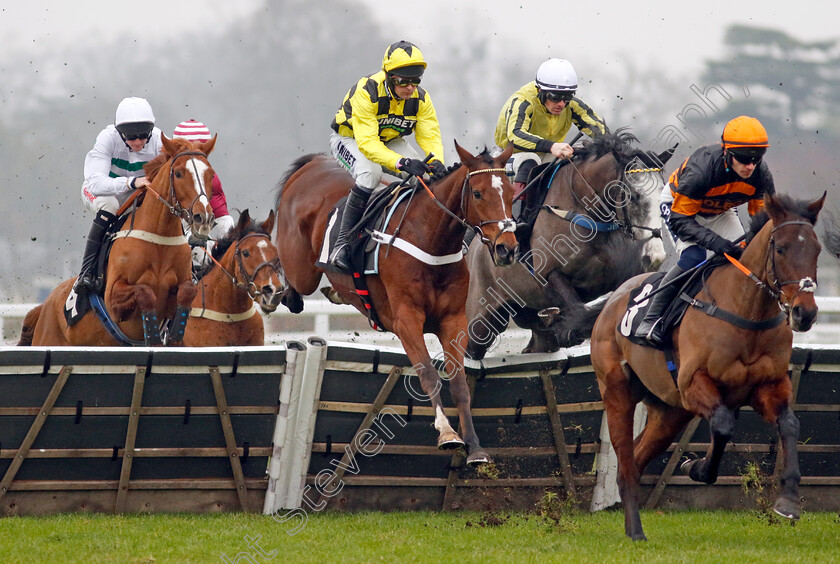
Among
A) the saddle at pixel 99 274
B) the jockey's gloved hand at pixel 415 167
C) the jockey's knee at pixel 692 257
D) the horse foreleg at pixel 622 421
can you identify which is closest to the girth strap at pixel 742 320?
the jockey's knee at pixel 692 257

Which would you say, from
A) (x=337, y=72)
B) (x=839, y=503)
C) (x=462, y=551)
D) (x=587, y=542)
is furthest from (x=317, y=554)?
(x=337, y=72)

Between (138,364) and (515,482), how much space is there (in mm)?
2418

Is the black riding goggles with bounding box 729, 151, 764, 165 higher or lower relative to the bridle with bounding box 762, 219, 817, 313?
higher

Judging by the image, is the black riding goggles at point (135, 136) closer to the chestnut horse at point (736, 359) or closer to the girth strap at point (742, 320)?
the chestnut horse at point (736, 359)

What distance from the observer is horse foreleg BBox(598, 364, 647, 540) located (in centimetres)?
636

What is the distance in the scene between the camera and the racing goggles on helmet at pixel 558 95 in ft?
28.3

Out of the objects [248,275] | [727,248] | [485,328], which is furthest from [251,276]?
[727,248]

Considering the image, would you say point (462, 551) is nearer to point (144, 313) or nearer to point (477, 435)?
point (477, 435)

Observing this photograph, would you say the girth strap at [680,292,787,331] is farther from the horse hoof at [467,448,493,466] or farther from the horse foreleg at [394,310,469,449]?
the horse foreleg at [394,310,469,449]

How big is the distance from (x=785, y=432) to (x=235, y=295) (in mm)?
4494

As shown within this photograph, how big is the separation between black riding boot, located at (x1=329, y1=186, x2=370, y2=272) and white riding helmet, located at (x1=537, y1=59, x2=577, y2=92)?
1.83 m

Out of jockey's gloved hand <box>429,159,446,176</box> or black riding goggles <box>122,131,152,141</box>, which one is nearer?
jockey's gloved hand <box>429,159,446,176</box>

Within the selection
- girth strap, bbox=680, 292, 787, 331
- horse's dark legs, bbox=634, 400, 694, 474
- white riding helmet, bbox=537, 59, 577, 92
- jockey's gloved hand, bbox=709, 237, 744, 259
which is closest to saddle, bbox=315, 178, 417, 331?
white riding helmet, bbox=537, 59, 577, 92

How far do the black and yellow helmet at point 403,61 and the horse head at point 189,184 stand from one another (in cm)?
139
